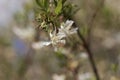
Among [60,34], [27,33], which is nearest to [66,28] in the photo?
[60,34]

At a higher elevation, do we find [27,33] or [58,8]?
[58,8]

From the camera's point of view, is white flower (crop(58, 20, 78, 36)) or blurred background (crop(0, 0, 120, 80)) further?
blurred background (crop(0, 0, 120, 80))

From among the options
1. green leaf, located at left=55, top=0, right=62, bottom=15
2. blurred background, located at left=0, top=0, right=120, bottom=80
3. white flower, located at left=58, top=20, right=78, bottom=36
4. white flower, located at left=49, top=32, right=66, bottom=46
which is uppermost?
green leaf, located at left=55, top=0, right=62, bottom=15

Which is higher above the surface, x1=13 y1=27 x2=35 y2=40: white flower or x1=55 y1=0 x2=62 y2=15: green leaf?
x1=55 y1=0 x2=62 y2=15: green leaf

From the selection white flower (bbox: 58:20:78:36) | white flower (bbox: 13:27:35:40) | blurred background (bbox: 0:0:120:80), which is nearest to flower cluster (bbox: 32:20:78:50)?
white flower (bbox: 58:20:78:36)

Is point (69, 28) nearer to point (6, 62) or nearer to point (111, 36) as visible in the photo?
point (111, 36)

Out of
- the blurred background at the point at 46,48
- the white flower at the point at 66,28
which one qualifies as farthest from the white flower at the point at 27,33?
the white flower at the point at 66,28

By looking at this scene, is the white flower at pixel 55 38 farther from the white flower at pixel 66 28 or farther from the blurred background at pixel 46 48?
the blurred background at pixel 46 48

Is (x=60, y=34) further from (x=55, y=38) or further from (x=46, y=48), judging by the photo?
(x=46, y=48)

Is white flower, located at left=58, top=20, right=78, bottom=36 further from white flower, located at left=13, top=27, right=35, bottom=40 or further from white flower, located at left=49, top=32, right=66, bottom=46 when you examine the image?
white flower, located at left=13, top=27, right=35, bottom=40
